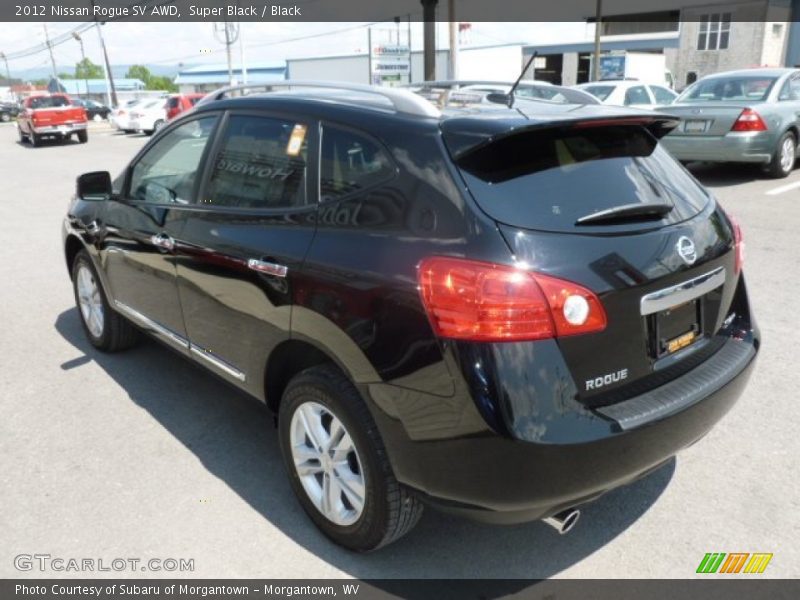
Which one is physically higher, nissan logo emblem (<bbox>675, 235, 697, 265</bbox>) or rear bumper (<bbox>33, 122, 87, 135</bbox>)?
nissan logo emblem (<bbox>675, 235, 697, 265</bbox>)

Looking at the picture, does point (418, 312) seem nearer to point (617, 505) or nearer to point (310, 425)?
point (310, 425)

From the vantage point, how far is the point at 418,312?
88.7 inches

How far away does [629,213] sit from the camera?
96.9 inches

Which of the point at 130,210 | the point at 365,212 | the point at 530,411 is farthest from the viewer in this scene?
the point at 130,210

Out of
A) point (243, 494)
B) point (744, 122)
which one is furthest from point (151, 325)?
point (744, 122)

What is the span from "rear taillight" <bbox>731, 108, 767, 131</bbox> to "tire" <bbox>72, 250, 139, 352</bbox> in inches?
341

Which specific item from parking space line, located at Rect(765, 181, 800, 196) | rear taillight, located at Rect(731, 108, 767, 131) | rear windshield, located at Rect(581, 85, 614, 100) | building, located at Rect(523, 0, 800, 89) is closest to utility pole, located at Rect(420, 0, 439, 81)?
rear windshield, located at Rect(581, 85, 614, 100)

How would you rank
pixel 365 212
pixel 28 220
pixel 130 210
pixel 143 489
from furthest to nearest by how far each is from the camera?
pixel 28 220 < pixel 130 210 < pixel 143 489 < pixel 365 212

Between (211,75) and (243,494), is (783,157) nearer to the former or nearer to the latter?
(243,494)

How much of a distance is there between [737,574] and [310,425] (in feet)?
5.65

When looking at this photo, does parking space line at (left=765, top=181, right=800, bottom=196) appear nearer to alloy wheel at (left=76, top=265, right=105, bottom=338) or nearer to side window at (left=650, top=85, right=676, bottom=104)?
side window at (left=650, top=85, right=676, bottom=104)

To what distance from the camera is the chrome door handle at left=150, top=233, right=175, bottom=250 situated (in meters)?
3.57

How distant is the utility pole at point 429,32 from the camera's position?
2280 cm

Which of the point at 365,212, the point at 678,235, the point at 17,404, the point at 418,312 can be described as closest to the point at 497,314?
the point at 418,312
